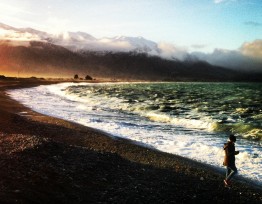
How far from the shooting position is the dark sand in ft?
29.1

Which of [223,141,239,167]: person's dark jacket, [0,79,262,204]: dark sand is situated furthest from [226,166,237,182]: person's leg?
[0,79,262,204]: dark sand

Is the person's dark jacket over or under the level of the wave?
over

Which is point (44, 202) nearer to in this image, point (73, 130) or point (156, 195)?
point (156, 195)

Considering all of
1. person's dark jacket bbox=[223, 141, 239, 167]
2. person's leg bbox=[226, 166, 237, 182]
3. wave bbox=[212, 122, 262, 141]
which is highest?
person's dark jacket bbox=[223, 141, 239, 167]

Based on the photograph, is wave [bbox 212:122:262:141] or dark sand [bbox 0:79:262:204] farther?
wave [bbox 212:122:262:141]

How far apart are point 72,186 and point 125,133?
43.1ft

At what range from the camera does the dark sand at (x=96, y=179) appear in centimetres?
888

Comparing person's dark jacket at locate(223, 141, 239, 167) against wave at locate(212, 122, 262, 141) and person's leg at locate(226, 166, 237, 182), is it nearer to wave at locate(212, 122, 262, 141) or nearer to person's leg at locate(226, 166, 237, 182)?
person's leg at locate(226, 166, 237, 182)

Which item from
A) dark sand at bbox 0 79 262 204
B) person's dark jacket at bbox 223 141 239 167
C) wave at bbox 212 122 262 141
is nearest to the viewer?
dark sand at bbox 0 79 262 204

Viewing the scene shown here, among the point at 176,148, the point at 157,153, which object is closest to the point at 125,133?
the point at 176,148

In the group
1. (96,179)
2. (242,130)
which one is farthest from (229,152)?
(242,130)

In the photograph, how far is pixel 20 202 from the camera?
7.89m

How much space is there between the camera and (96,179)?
10336 millimetres

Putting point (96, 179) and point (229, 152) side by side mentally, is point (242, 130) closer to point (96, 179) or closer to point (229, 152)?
point (229, 152)
